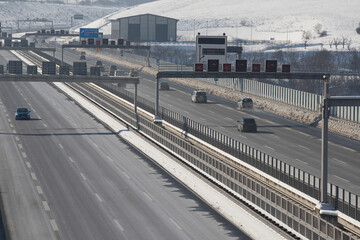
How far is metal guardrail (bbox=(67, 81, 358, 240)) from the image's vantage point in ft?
119

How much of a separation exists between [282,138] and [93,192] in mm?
31906

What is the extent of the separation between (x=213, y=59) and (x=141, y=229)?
147ft

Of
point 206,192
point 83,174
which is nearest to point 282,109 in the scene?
point 83,174

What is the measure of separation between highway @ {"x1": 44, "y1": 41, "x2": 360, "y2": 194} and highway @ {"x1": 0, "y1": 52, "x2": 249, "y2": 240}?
1214cm

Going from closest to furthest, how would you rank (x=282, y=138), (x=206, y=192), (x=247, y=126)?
(x=206, y=192)
(x=282, y=138)
(x=247, y=126)

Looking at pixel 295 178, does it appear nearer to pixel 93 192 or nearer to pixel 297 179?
pixel 297 179

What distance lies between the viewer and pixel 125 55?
635ft

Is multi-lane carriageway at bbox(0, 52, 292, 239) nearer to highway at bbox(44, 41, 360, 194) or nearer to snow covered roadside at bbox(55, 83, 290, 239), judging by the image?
snow covered roadside at bbox(55, 83, 290, 239)

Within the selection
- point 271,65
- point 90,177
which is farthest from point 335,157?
point 90,177

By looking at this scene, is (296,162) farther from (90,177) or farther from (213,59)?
(213,59)

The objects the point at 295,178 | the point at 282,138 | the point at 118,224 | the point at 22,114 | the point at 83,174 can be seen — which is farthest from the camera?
the point at 22,114

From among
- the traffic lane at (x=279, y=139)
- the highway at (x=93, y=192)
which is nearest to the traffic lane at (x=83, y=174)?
the highway at (x=93, y=192)

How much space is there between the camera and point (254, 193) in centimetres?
4641

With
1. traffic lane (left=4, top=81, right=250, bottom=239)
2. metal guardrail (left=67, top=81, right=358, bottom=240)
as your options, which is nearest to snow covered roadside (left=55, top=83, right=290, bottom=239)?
metal guardrail (left=67, top=81, right=358, bottom=240)
